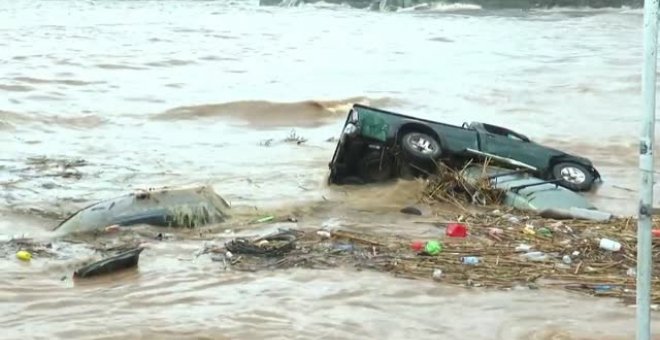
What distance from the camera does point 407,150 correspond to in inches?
363

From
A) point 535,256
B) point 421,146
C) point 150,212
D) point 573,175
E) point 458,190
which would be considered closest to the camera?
point 535,256

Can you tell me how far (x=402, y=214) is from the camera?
27.0 ft

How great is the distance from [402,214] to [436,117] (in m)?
7.70

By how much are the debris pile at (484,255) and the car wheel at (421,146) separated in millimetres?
1654

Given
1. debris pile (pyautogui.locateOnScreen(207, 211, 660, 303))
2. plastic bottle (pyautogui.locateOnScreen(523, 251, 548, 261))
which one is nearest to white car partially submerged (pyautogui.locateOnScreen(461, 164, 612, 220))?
debris pile (pyautogui.locateOnScreen(207, 211, 660, 303))

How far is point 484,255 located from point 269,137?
23.6 ft

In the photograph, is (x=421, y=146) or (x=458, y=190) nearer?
(x=458, y=190)

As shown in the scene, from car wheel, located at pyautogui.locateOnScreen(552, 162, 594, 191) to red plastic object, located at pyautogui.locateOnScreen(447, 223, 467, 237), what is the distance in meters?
2.31

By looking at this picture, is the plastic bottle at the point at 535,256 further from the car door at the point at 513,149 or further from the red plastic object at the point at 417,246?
the car door at the point at 513,149

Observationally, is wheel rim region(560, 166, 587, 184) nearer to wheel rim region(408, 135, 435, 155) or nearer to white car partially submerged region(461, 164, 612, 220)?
white car partially submerged region(461, 164, 612, 220)

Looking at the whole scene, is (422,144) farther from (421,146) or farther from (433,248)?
(433,248)

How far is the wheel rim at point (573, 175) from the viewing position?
970 centimetres

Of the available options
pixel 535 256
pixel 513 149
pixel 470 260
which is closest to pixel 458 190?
pixel 513 149

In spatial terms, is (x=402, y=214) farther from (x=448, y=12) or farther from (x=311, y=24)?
(x=448, y=12)
